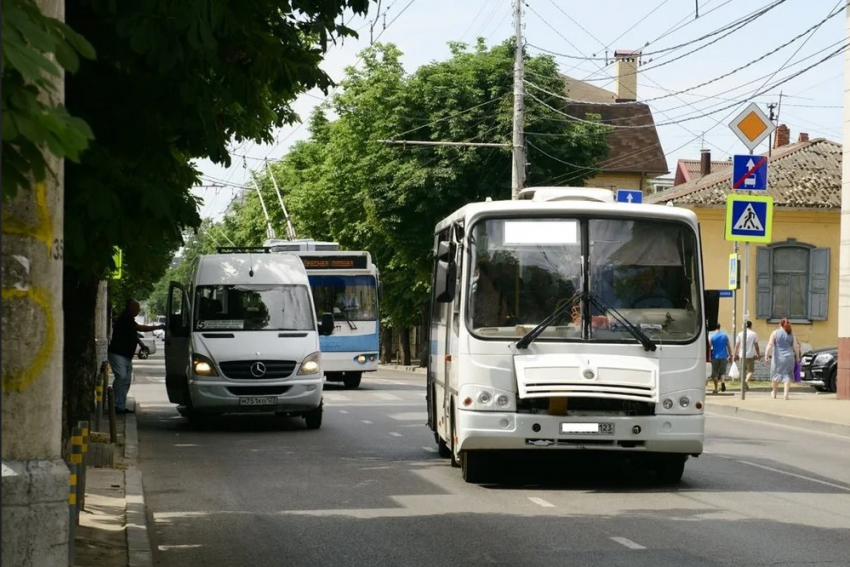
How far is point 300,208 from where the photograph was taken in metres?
64.0

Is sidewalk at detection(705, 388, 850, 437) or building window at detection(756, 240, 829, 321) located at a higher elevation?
building window at detection(756, 240, 829, 321)

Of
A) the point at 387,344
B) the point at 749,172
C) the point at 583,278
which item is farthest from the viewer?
the point at 387,344

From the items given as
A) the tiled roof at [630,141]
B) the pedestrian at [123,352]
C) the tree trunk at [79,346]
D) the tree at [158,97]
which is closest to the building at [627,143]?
the tiled roof at [630,141]

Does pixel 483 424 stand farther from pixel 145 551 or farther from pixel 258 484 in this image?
pixel 145 551

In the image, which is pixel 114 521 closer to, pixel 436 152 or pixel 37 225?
pixel 37 225

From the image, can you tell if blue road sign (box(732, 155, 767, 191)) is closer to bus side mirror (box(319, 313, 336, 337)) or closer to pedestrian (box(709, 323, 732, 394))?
pedestrian (box(709, 323, 732, 394))

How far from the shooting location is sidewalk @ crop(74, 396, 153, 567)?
9.29 meters

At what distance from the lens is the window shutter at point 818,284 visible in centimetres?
4659

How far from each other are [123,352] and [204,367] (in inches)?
135

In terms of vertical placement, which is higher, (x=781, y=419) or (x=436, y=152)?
(x=436, y=152)

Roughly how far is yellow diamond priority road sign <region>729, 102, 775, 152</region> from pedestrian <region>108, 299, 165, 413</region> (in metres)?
10.9

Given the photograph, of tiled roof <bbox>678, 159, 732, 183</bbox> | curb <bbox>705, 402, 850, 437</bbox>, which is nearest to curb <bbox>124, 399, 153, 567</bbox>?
curb <bbox>705, 402, 850, 437</bbox>

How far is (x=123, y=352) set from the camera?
24.2 meters

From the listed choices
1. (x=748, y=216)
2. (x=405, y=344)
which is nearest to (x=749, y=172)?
(x=748, y=216)
